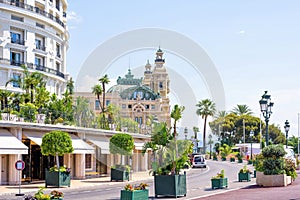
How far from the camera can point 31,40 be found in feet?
229

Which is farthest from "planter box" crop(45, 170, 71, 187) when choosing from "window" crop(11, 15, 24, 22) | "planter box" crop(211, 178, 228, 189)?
"window" crop(11, 15, 24, 22)

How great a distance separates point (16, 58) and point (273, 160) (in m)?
49.3

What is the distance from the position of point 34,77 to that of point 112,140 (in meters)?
24.2

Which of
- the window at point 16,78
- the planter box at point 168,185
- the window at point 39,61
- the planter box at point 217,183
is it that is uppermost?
the window at point 39,61

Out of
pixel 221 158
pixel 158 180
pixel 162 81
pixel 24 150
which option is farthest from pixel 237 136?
pixel 158 180

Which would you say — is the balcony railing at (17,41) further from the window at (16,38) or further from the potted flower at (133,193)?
the potted flower at (133,193)

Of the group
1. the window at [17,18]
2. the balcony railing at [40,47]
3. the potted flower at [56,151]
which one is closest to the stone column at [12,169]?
the potted flower at [56,151]

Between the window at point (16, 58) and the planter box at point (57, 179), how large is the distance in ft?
127

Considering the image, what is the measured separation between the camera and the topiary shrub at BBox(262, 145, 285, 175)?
27269 mm

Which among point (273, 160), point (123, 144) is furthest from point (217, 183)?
point (123, 144)

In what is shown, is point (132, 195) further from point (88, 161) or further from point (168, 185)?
point (88, 161)

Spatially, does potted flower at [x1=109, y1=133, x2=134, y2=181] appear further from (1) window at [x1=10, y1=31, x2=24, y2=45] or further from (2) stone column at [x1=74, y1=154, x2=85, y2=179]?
(1) window at [x1=10, y1=31, x2=24, y2=45]

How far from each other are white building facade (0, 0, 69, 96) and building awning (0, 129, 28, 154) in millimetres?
32639

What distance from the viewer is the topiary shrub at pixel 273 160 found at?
27269 mm
